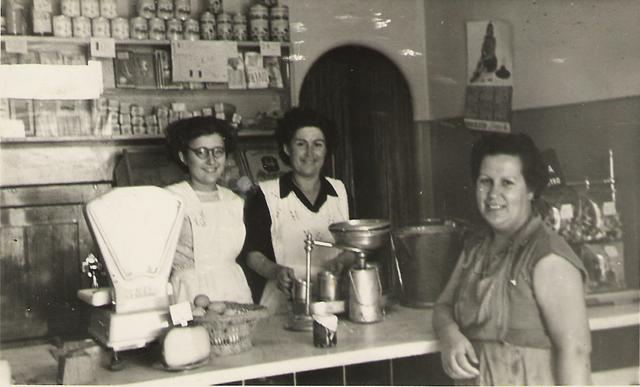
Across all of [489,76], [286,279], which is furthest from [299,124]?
[489,76]

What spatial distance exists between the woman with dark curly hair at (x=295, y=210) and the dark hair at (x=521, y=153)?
76 cm

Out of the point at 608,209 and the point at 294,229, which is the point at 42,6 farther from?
the point at 608,209

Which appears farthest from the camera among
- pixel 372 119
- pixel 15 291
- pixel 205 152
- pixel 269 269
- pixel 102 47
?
pixel 372 119

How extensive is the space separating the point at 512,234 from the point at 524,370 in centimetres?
39

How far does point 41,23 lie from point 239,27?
1.16 metres

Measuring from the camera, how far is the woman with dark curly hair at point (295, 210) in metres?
2.66

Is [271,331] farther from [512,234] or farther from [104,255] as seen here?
[512,234]

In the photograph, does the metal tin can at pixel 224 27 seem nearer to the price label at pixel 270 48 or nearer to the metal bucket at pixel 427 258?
the price label at pixel 270 48

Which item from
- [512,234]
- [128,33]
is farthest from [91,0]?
[512,234]

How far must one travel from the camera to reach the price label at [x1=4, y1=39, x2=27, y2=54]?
11.8 feet

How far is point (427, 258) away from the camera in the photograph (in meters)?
2.42

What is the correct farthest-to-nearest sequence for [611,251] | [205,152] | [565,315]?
[205,152]
[611,251]
[565,315]

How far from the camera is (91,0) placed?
386 centimetres

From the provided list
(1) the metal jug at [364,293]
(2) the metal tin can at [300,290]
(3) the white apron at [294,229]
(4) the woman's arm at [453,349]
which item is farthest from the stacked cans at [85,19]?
(4) the woman's arm at [453,349]
